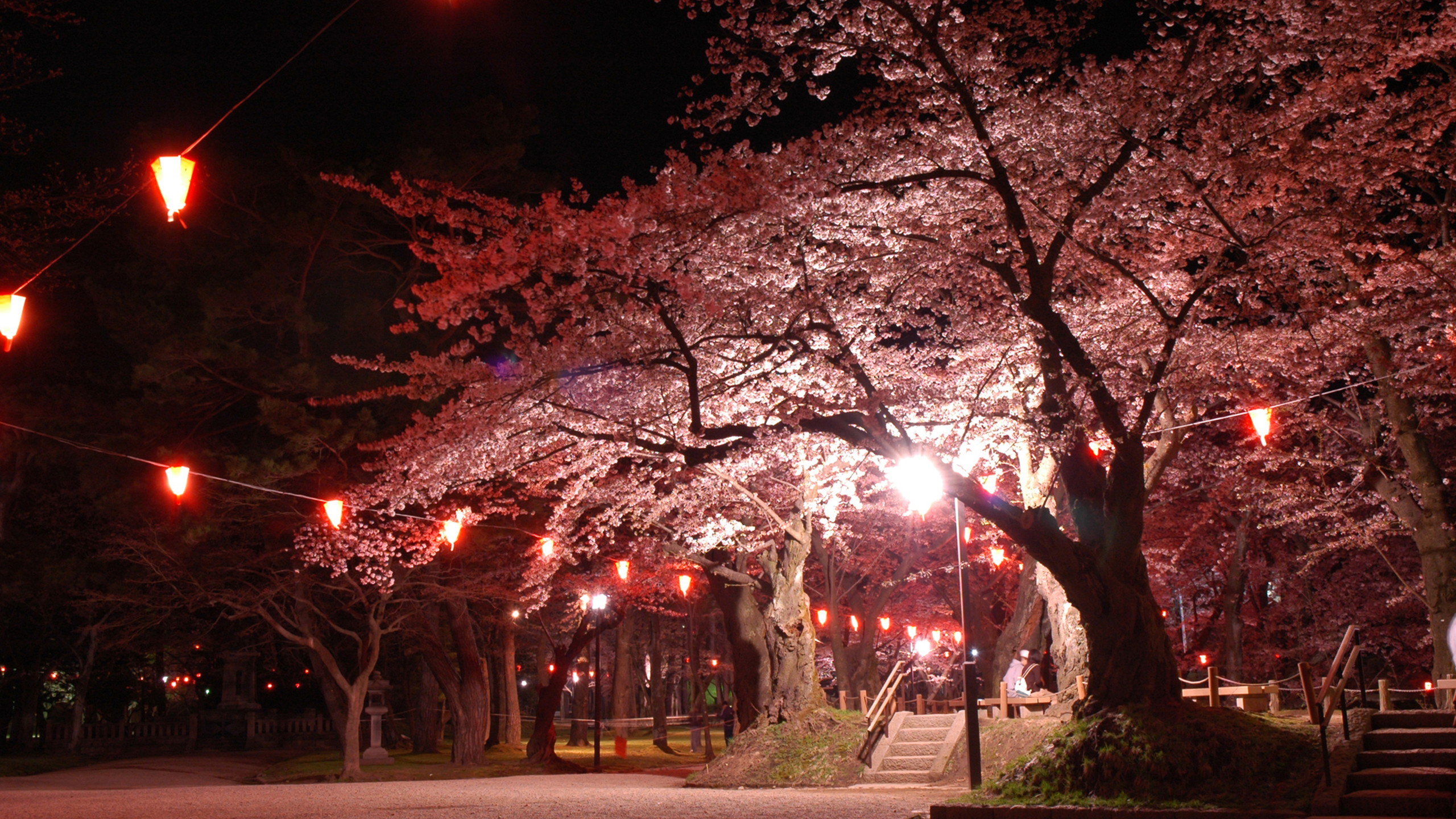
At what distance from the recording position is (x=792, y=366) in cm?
1305

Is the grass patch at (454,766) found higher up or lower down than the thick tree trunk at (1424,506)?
lower down

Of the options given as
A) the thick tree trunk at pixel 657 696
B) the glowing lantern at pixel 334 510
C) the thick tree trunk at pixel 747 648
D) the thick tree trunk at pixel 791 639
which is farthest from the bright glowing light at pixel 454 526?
the thick tree trunk at pixel 657 696

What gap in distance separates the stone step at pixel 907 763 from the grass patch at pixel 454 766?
7989 millimetres

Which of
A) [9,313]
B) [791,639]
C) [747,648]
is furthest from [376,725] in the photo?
[9,313]

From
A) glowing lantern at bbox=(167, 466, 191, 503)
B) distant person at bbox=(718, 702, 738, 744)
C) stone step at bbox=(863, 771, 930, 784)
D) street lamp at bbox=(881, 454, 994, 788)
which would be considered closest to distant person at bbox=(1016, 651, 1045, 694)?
stone step at bbox=(863, 771, 930, 784)

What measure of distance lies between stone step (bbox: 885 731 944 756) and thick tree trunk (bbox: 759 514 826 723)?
1.42 m

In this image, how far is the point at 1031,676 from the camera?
25.7 meters

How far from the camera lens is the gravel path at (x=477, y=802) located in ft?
35.9

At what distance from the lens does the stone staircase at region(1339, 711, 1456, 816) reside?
27.4ft

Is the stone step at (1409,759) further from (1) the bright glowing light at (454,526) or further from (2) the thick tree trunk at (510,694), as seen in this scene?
(2) the thick tree trunk at (510,694)

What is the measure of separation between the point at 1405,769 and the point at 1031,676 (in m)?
17.2

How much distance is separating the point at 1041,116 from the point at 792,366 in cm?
433

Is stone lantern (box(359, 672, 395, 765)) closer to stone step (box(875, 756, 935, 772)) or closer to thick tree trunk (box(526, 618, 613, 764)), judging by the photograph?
thick tree trunk (box(526, 618, 613, 764))

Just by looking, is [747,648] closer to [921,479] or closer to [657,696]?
[921,479]
